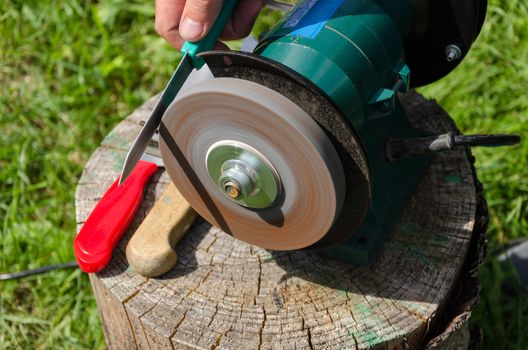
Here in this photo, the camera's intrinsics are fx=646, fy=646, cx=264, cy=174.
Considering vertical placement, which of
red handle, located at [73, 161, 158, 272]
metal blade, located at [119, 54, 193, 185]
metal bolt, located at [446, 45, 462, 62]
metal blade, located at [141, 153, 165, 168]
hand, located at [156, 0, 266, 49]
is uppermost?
metal bolt, located at [446, 45, 462, 62]

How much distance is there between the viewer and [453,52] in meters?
1.99

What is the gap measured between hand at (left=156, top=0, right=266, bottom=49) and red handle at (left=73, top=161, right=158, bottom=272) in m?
0.47

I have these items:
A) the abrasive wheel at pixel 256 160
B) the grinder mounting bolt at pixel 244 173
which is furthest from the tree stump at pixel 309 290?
the grinder mounting bolt at pixel 244 173

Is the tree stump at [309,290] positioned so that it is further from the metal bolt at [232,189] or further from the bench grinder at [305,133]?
the metal bolt at [232,189]

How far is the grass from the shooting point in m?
2.62

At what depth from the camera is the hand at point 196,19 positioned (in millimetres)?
1630

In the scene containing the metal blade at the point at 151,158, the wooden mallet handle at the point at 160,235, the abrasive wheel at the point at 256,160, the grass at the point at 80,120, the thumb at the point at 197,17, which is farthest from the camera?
the grass at the point at 80,120

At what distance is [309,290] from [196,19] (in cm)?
80

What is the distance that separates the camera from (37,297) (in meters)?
2.67

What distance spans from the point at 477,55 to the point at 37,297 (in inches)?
96.4

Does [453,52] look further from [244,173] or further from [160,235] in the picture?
[160,235]

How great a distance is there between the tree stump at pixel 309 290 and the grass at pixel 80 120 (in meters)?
0.62

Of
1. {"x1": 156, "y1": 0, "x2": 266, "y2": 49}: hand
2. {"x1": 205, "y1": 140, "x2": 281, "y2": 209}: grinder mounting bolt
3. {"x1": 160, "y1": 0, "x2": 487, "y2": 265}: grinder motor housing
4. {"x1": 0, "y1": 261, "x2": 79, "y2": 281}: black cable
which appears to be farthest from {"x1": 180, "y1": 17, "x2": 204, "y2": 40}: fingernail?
{"x1": 0, "y1": 261, "x2": 79, "y2": 281}: black cable

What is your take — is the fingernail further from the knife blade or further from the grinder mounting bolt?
the grinder mounting bolt
